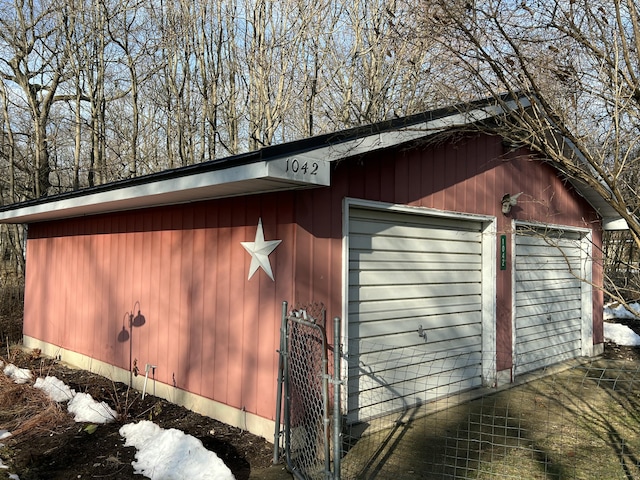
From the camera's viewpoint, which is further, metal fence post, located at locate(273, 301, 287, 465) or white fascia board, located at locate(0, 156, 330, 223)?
metal fence post, located at locate(273, 301, 287, 465)

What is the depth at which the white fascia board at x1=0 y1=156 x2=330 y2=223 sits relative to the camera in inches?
134

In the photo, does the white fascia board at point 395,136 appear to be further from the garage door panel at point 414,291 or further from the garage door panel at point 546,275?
the garage door panel at point 546,275

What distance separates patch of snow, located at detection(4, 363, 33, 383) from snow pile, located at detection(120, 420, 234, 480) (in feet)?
8.21

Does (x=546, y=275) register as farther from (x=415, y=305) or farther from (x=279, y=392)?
(x=279, y=392)

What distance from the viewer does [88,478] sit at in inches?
143

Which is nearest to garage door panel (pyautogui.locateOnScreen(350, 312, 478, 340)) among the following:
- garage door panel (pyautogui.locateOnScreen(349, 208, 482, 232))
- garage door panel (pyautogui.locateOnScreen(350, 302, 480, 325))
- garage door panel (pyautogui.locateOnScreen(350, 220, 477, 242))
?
garage door panel (pyautogui.locateOnScreen(350, 302, 480, 325))

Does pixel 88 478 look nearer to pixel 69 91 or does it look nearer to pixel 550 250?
pixel 550 250

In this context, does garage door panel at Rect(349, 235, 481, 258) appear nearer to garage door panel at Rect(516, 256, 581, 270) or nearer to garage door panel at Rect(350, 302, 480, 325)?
garage door panel at Rect(350, 302, 480, 325)

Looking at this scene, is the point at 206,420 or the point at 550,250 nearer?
the point at 206,420

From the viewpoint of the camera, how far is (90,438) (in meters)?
4.36

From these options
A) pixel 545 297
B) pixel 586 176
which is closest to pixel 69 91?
pixel 545 297

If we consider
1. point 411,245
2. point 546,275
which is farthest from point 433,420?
point 546,275

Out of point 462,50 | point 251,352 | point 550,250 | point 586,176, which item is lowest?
point 251,352

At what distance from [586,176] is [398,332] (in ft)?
8.06
